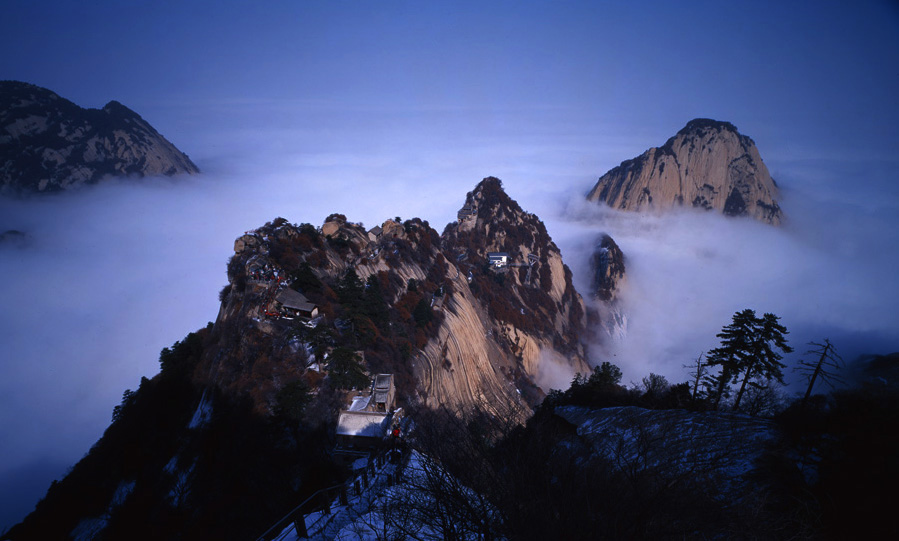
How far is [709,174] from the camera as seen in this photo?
146 meters

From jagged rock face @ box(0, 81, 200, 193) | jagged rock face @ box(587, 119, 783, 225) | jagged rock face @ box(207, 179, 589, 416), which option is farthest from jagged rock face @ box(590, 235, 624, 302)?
jagged rock face @ box(0, 81, 200, 193)

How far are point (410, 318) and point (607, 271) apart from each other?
9517 centimetres

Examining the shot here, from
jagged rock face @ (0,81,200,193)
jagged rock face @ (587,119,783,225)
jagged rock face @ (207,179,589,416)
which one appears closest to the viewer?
jagged rock face @ (207,179,589,416)

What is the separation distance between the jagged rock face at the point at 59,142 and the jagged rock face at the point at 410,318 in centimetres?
16458

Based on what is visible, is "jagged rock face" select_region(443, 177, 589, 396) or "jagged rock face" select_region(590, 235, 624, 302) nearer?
"jagged rock face" select_region(443, 177, 589, 396)

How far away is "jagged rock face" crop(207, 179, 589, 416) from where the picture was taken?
88.0 ft

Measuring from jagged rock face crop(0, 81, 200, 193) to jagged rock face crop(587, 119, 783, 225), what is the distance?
242 m

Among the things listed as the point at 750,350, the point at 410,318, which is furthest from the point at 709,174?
the point at 410,318

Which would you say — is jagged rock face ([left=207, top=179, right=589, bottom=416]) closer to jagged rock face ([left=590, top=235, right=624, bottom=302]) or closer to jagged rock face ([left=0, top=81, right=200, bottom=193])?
jagged rock face ([left=590, top=235, right=624, bottom=302])

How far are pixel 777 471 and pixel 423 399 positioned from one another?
2558 centimetres

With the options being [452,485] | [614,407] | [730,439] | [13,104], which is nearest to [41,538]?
[452,485]

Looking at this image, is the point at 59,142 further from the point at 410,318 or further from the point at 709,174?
the point at 709,174

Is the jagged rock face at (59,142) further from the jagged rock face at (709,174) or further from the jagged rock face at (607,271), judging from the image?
the jagged rock face at (709,174)

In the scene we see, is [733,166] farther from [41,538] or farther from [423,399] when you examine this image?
[41,538]
